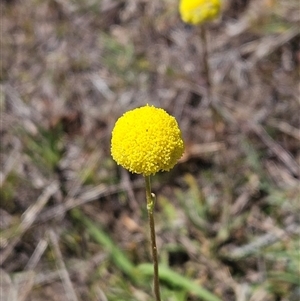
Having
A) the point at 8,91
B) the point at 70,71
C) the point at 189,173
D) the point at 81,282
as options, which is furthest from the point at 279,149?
the point at 8,91

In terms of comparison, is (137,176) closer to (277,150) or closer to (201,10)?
(277,150)

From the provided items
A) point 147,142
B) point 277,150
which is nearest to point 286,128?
point 277,150

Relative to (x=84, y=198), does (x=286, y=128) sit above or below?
above

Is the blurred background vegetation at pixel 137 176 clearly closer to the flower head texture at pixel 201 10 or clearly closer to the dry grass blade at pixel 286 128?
the dry grass blade at pixel 286 128

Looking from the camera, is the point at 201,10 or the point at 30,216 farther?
the point at 30,216

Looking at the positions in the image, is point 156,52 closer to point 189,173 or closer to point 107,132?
point 107,132

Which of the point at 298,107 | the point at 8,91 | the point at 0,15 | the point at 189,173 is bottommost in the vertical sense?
the point at 189,173

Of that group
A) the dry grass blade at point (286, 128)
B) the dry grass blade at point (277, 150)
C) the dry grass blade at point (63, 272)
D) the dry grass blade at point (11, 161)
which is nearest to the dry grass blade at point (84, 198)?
the dry grass blade at point (63, 272)
